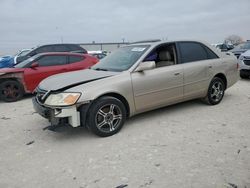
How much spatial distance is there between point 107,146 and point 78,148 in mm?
448

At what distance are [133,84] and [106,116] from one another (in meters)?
0.75

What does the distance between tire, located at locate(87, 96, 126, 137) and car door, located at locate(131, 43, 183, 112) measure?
41cm

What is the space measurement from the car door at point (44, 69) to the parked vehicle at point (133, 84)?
2.78 metres

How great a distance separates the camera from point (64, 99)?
12.6 ft

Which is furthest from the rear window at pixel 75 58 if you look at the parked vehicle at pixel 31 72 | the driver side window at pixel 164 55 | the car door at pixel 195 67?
the car door at pixel 195 67

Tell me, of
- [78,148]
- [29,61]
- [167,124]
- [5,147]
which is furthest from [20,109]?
[167,124]

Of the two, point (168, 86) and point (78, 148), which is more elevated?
point (168, 86)

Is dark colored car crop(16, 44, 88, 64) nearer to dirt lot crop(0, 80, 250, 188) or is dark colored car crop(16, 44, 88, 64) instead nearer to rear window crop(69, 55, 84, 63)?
rear window crop(69, 55, 84, 63)

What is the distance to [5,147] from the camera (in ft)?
13.0

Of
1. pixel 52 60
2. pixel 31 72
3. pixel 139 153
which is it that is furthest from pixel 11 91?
pixel 139 153

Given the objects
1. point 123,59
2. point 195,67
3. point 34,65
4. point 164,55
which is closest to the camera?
point 123,59

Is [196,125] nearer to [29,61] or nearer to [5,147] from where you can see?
[5,147]

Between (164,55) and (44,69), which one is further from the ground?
(164,55)

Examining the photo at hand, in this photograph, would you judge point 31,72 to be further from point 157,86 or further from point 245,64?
point 245,64
